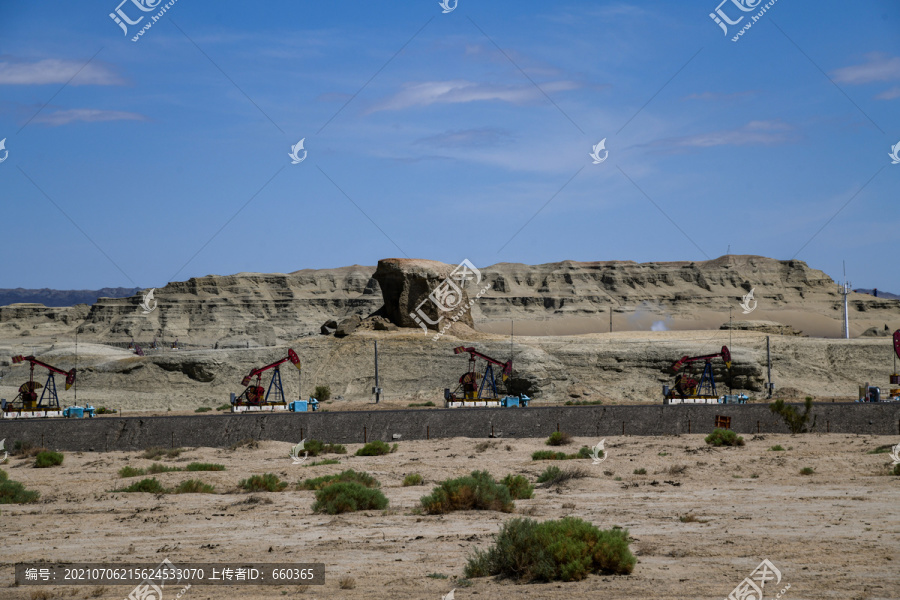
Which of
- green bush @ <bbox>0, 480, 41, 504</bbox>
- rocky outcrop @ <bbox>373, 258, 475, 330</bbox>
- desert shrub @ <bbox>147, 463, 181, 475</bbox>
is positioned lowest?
green bush @ <bbox>0, 480, 41, 504</bbox>

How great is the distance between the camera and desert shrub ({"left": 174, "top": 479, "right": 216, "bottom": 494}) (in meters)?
22.1

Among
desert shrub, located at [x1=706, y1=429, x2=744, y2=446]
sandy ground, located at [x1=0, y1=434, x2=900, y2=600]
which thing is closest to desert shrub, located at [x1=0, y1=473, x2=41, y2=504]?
sandy ground, located at [x1=0, y1=434, x2=900, y2=600]

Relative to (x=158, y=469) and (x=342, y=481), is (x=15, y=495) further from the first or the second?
(x=342, y=481)

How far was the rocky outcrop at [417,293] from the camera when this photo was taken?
68750 millimetres

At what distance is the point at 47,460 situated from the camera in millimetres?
28953

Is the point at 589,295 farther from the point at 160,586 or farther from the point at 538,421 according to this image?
the point at 160,586

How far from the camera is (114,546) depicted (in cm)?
1517

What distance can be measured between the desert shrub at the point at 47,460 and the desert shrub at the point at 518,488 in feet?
53.1

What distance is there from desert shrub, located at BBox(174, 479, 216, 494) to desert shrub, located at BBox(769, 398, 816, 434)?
22847mm

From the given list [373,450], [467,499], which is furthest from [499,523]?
[373,450]

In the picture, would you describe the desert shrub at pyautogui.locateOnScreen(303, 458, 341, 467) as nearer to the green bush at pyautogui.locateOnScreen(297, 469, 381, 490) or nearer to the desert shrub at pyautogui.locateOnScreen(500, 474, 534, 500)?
the green bush at pyautogui.locateOnScreen(297, 469, 381, 490)

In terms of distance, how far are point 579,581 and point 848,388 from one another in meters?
55.0

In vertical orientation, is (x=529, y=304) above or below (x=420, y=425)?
above

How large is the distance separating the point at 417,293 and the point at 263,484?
46955 millimetres
